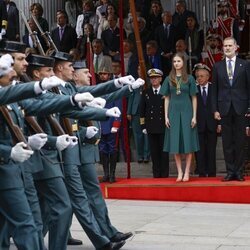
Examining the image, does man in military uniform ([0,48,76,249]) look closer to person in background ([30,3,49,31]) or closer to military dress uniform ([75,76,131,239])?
military dress uniform ([75,76,131,239])

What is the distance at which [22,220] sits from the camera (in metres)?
6.71

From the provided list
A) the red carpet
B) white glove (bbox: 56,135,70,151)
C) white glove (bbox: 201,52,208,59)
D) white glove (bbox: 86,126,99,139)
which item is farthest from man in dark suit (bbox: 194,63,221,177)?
white glove (bbox: 56,135,70,151)

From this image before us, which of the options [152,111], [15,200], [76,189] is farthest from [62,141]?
[152,111]

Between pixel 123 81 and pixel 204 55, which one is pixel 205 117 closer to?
pixel 204 55

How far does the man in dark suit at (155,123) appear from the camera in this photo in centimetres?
1285

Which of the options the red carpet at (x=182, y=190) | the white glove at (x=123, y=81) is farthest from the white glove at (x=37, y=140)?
the red carpet at (x=182, y=190)

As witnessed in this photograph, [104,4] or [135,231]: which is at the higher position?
[104,4]

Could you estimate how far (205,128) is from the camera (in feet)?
41.4

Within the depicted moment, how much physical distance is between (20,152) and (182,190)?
18.9 feet

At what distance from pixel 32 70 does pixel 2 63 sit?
143 cm

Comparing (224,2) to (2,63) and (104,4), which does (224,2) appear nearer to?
(104,4)

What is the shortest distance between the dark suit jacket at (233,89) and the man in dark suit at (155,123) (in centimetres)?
113

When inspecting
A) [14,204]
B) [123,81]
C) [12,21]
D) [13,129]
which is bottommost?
[14,204]

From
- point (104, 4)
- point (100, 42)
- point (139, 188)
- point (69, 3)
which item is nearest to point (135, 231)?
point (139, 188)
